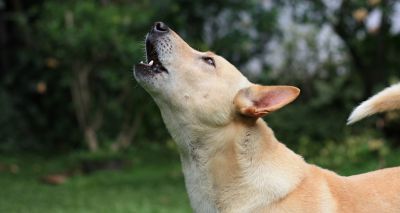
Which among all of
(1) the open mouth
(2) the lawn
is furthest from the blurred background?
(1) the open mouth

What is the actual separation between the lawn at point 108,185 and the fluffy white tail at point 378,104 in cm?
359

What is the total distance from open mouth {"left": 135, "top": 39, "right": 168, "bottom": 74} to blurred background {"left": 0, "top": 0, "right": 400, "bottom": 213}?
3599 millimetres

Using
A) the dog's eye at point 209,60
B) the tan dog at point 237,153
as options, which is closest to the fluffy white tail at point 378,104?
the tan dog at point 237,153

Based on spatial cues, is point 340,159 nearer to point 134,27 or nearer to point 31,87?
point 134,27

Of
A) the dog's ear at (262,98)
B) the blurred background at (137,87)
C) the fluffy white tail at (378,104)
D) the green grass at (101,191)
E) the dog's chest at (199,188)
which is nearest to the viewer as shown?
the dog's ear at (262,98)

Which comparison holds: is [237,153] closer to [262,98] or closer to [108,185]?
[262,98]

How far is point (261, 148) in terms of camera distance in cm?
393

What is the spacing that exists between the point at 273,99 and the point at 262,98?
0.26ft

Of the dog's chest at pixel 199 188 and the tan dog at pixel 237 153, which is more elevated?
the tan dog at pixel 237 153

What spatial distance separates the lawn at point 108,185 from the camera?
7.96 metres

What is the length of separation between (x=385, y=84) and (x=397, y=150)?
1.42 metres

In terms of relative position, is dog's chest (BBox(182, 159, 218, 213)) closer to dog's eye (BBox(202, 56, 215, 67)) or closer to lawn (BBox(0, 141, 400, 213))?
dog's eye (BBox(202, 56, 215, 67))

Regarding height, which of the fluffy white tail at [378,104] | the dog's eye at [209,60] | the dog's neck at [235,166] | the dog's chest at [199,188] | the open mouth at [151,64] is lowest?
the dog's chest at [199,188]

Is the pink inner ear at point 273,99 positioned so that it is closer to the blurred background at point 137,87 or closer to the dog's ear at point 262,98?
the dog's ear at point 262,98
